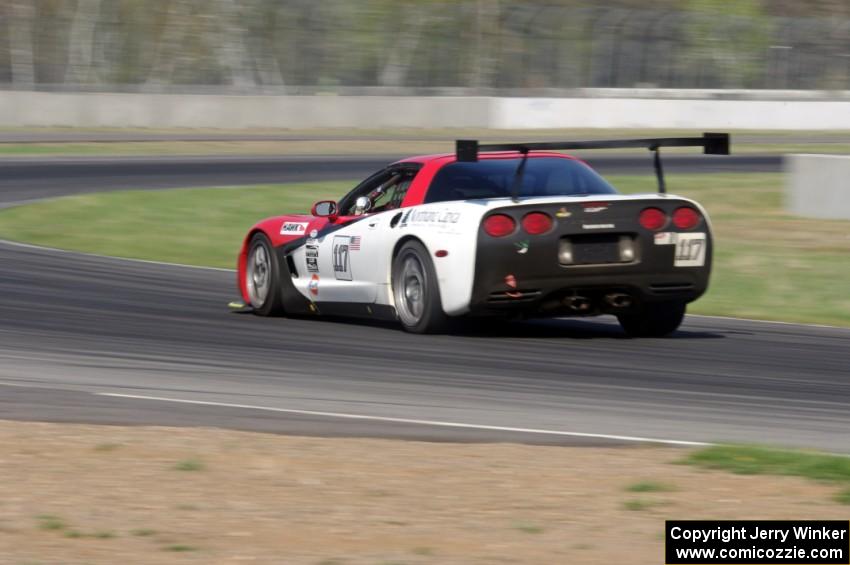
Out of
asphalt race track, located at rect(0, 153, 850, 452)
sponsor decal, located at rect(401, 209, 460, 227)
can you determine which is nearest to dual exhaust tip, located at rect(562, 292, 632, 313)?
asphalt race track, located at rect(0, 153, 850, 452)

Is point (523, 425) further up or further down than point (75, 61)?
further down

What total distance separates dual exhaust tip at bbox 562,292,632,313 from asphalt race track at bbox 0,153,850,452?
29 cm

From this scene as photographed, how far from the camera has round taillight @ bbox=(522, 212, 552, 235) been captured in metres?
9.70

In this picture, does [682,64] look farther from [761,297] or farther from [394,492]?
[394,492]

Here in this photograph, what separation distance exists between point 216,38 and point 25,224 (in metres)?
24.3

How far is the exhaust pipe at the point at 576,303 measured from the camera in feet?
32.4

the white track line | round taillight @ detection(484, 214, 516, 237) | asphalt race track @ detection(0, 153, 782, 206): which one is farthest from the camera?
asphalt race track @ detection(0, 153, 782, 206)

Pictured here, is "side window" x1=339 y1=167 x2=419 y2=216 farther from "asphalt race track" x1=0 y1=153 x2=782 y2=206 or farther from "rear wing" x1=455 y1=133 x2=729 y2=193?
"asphalt race track" x1=0 y1=153 x2=782 y2=206

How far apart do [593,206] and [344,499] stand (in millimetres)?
4415

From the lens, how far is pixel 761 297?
1362cm

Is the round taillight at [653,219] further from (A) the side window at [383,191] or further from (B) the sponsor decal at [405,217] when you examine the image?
(A) the side window at [383,191]

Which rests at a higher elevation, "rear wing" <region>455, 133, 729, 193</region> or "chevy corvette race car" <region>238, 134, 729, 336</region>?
"rear wing" <region>455, 133, 729, 193</region>

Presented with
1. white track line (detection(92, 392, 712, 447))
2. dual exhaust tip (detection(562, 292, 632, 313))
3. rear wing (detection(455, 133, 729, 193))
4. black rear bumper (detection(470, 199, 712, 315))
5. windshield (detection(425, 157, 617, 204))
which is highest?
rear wing (detection(455, 133, 729, 193))

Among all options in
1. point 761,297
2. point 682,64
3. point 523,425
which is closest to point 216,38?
point 682,64
